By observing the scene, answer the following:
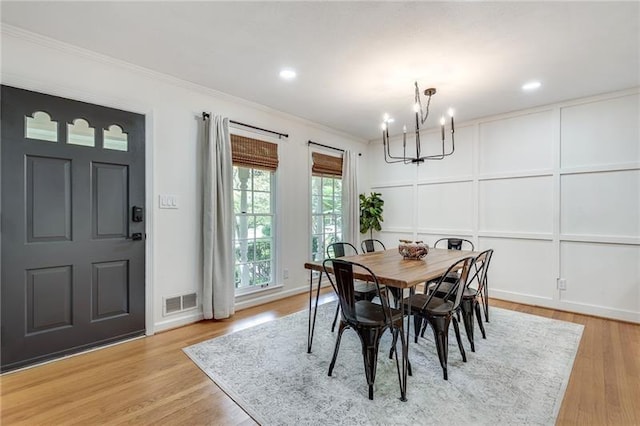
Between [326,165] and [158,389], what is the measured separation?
3615 mm

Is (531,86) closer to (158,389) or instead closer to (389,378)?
(389,378)

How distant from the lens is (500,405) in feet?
6.04

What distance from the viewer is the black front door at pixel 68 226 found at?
7.31 feet

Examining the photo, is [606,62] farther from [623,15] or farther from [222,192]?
[222,192]

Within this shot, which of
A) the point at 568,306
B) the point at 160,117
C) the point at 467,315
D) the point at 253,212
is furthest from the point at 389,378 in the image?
the point at 160,117

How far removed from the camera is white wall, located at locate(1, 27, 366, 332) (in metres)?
2.36

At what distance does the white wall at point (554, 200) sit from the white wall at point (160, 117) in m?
2.83

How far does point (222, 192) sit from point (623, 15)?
3621mm

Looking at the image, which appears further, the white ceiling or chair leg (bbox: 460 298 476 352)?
chair leg (bbox: 460 298 476 352)

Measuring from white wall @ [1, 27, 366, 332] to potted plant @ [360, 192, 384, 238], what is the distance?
5.99 ft

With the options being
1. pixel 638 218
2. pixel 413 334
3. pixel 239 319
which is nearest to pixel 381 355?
pixel 413 334

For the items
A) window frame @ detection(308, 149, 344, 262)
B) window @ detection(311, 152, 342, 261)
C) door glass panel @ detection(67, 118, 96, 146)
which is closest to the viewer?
door glass panel @ detection(67, 118, 96, 146)

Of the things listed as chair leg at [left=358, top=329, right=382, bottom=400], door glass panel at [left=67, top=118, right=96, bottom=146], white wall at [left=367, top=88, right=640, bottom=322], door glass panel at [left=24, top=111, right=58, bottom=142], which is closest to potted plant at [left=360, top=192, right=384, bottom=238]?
white wall at [left=367, top=88, right=640, bottom=322]

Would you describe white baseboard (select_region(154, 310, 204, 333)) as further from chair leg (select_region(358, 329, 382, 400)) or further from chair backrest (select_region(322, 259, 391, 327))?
chair leg (select_region(358, 329, 382, 400))
